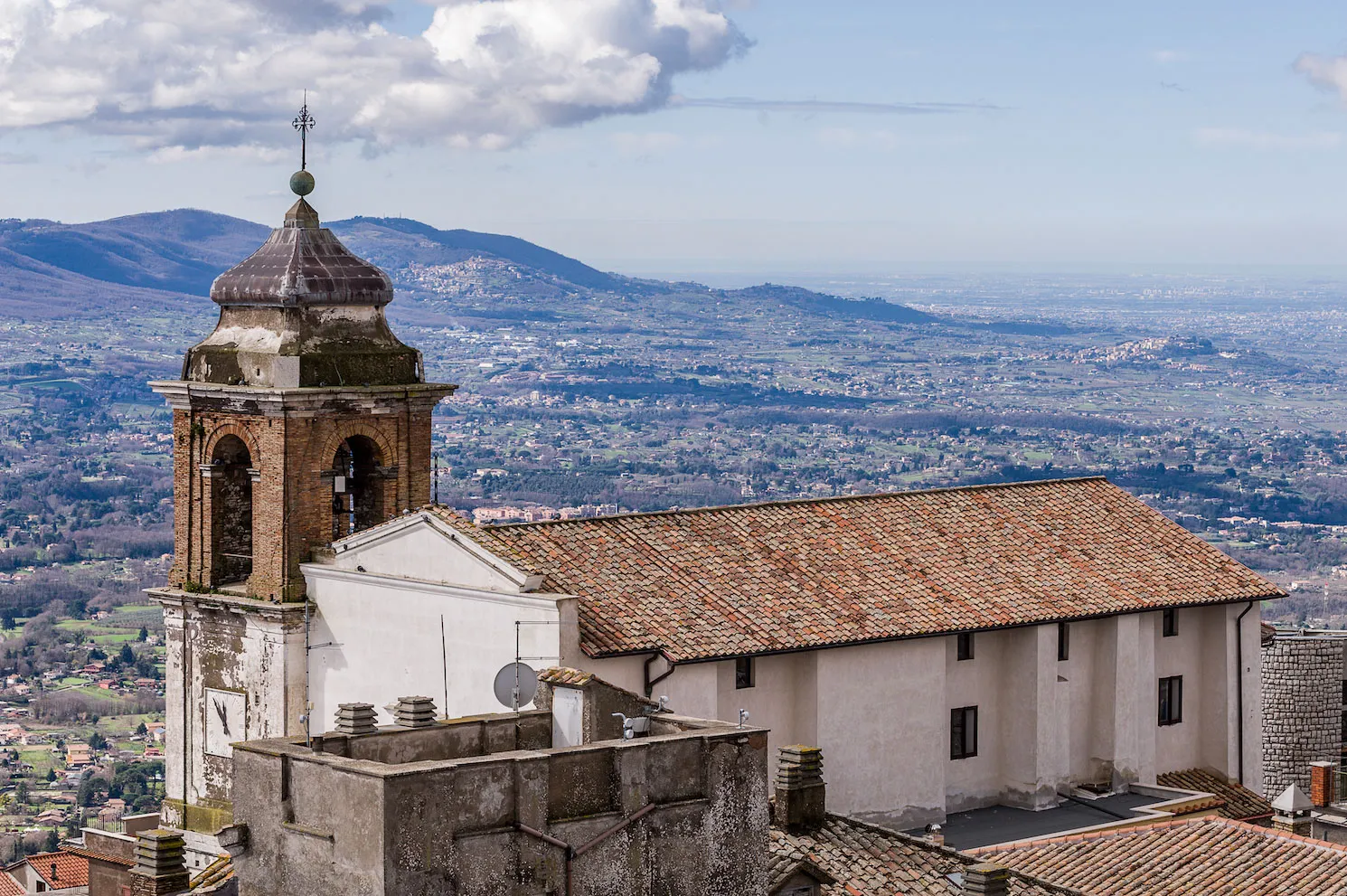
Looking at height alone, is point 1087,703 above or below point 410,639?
below

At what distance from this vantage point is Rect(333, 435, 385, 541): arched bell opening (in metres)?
35.5

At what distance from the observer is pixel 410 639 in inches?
1236

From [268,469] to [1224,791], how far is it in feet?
50.7

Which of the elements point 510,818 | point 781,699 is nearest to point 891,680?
point 781,699

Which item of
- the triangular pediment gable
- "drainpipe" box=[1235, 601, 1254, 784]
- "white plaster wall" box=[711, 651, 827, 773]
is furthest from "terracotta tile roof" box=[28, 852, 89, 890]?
"drainpipe" box=[1235, 601, 1254, 784]

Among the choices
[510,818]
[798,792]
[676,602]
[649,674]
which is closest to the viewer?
[510,818]

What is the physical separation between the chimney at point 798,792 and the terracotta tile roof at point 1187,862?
7.62 feet

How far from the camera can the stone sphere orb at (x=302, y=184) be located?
123ft

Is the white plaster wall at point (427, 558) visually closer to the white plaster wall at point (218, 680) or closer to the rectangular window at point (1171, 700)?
the white plaster wall at point (218, 680)

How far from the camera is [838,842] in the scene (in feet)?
86.9

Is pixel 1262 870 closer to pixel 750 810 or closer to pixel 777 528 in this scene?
pixel 777 528

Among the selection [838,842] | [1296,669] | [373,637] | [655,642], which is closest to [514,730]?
[838,842]

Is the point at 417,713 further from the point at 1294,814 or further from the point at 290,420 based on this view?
the point at 1294,814

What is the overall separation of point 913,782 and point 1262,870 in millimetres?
5774
